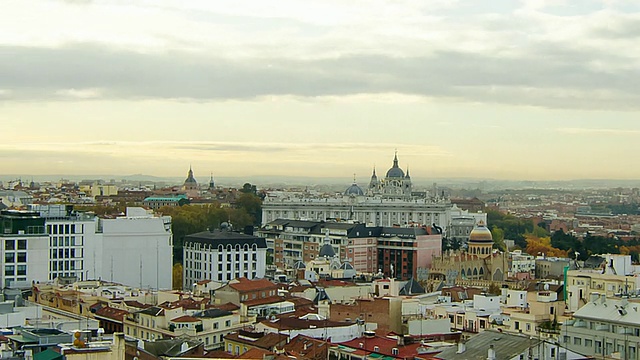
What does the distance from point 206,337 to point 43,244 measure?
23.4 metres

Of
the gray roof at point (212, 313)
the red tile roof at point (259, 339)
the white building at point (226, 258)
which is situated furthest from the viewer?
the white building at point (226, 258)

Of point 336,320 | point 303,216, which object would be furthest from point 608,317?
point 303,216

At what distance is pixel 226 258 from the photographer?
71562 mm

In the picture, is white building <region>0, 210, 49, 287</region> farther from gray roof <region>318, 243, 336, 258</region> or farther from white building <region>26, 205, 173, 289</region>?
gray roof <region>318, 243, 336, 258</region>

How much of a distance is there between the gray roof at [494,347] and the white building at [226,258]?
4136 cm

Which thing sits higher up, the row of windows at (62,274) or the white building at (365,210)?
the white building at (365,210)

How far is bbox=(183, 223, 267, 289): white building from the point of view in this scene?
235 feet

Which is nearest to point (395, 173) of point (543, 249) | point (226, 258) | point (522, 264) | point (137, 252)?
point (543, 249)

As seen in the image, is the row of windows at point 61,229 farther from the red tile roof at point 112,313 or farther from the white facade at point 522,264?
the white facade at point 522,264

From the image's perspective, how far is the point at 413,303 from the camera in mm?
45750

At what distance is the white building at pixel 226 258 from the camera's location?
235 feet

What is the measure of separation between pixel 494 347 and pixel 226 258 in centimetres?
4402

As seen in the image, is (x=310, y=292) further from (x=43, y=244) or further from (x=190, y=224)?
(x=190, y=224)

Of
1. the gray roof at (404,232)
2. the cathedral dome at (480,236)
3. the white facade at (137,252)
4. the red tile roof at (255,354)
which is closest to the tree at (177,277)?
the white facade at (137,252)
